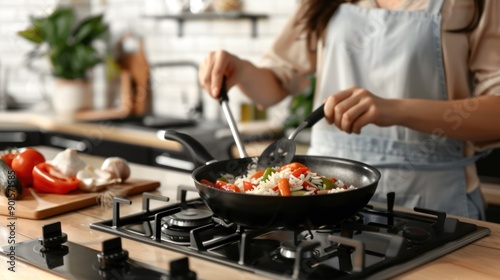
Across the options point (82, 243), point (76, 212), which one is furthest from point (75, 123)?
point (82, 243)

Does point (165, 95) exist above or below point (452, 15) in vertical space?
below

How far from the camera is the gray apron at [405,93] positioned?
164 cm

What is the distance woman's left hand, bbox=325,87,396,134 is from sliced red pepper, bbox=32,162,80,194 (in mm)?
574

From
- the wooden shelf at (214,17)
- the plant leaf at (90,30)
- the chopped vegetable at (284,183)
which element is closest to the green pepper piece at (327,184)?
the chopped vegetable at (284,183)

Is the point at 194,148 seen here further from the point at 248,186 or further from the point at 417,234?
the point at 417,234

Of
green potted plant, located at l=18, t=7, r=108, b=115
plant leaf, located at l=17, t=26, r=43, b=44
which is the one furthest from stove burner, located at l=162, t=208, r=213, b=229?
plant leaf, located at l=17, t=26, r=43, b=44

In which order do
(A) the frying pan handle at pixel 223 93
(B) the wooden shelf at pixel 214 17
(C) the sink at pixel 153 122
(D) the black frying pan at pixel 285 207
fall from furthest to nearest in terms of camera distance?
1. (C) the sink at pixel 153 122
2. (B) the wooden shelf at pixel 214 17
3. (A) the frying pan handle at pixel 223 93
4. (D) the black frying pan at pixel 285 207

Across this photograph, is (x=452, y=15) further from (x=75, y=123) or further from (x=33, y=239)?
(x=75, y=123)

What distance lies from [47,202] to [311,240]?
0.58m

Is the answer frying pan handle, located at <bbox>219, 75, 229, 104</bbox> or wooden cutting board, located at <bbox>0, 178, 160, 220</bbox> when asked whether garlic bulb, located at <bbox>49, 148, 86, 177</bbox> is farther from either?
frying pan handle, located at <bbox>219, 75, 229, 104</bbox>

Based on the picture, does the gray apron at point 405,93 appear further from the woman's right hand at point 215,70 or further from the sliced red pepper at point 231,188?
the sliced red pepper at point 231,188

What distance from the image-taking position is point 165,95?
3.81 meters

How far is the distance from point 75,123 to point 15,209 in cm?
229

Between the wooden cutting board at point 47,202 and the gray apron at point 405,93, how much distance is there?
629 millimetres
